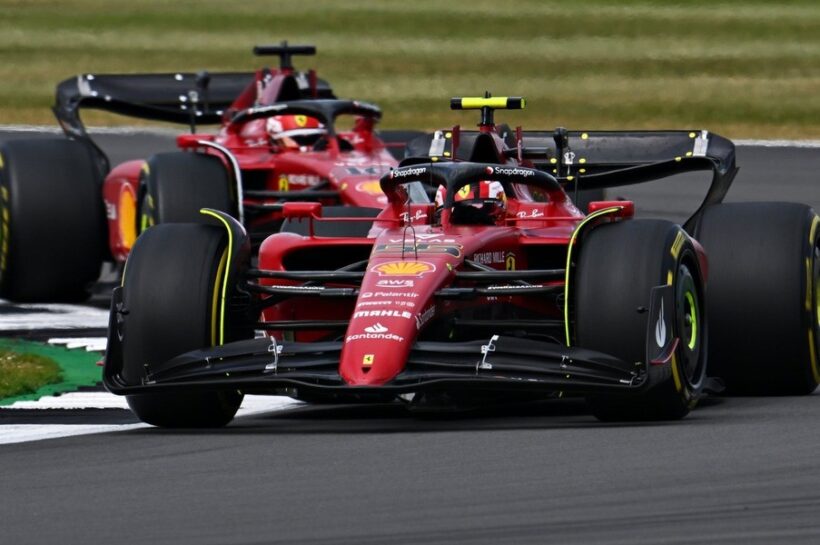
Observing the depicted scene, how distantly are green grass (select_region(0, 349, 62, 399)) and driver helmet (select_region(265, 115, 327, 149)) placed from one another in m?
5.49

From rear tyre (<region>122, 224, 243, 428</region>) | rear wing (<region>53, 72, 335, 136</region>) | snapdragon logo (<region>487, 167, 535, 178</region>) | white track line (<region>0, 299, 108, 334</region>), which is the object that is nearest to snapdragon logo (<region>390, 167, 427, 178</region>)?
snapdragon logo (<region>487, 167, 535, 178</region>)

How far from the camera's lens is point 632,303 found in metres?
8.76

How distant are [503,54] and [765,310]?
18602 millimetres

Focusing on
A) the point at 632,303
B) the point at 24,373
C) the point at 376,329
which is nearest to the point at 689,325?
the point at 632,303

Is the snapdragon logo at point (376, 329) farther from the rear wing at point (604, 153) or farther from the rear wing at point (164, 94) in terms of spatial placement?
the rear wing at point (164, 94)

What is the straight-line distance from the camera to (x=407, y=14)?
3150 cm

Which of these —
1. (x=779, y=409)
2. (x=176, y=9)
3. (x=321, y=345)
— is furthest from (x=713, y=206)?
(x=176, y=9)

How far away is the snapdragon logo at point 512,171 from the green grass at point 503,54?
15110 mm

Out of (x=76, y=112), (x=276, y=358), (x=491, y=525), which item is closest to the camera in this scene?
(x=491, y=525)

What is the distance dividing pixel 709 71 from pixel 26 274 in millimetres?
13192

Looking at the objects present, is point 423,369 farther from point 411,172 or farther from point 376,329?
point 411,172

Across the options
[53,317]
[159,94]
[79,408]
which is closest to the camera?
[79,408]

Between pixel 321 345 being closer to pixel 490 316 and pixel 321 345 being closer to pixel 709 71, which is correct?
pixel 490 316

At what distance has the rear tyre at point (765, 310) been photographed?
33.1 feet
